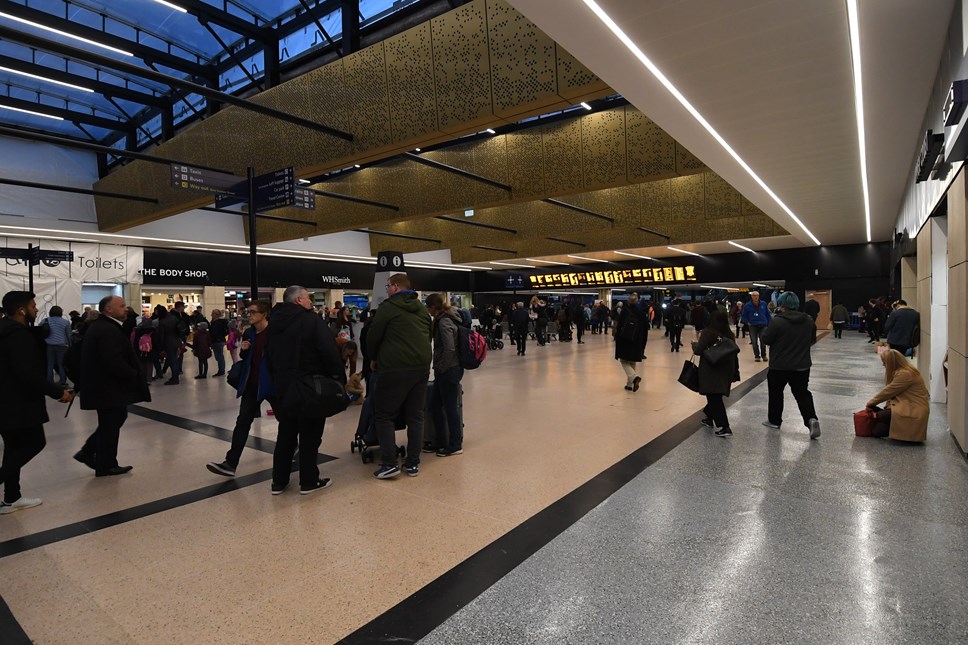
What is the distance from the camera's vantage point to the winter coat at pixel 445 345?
4.36 metres

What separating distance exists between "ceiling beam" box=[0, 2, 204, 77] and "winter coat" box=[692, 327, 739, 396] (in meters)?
9.34

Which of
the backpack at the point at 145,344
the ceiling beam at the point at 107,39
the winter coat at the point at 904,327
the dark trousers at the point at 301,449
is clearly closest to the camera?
the dark trousers at the point at 301,449

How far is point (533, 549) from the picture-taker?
2688 mm

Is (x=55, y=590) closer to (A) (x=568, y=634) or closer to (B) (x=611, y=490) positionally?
(A) (x=568, y=634)

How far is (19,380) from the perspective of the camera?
10.7 feet

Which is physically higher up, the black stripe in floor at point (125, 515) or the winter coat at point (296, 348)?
the winter coat at point (296, 348)

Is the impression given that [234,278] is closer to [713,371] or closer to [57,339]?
[57,339]

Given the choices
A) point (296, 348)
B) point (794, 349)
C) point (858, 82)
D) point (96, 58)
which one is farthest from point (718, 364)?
point (96, 58)

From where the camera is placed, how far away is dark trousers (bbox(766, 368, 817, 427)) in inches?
194

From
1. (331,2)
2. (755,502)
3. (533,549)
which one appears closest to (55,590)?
(533,549)

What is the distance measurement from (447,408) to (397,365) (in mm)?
911

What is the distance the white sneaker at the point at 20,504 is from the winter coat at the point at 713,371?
5.41 metres

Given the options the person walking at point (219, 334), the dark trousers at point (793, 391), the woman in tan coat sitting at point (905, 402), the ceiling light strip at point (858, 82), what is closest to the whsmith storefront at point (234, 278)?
the person walking at point (219, 334)

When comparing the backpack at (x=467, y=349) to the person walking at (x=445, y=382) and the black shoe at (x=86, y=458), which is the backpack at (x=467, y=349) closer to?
the person walking at (x=445, y=382)
